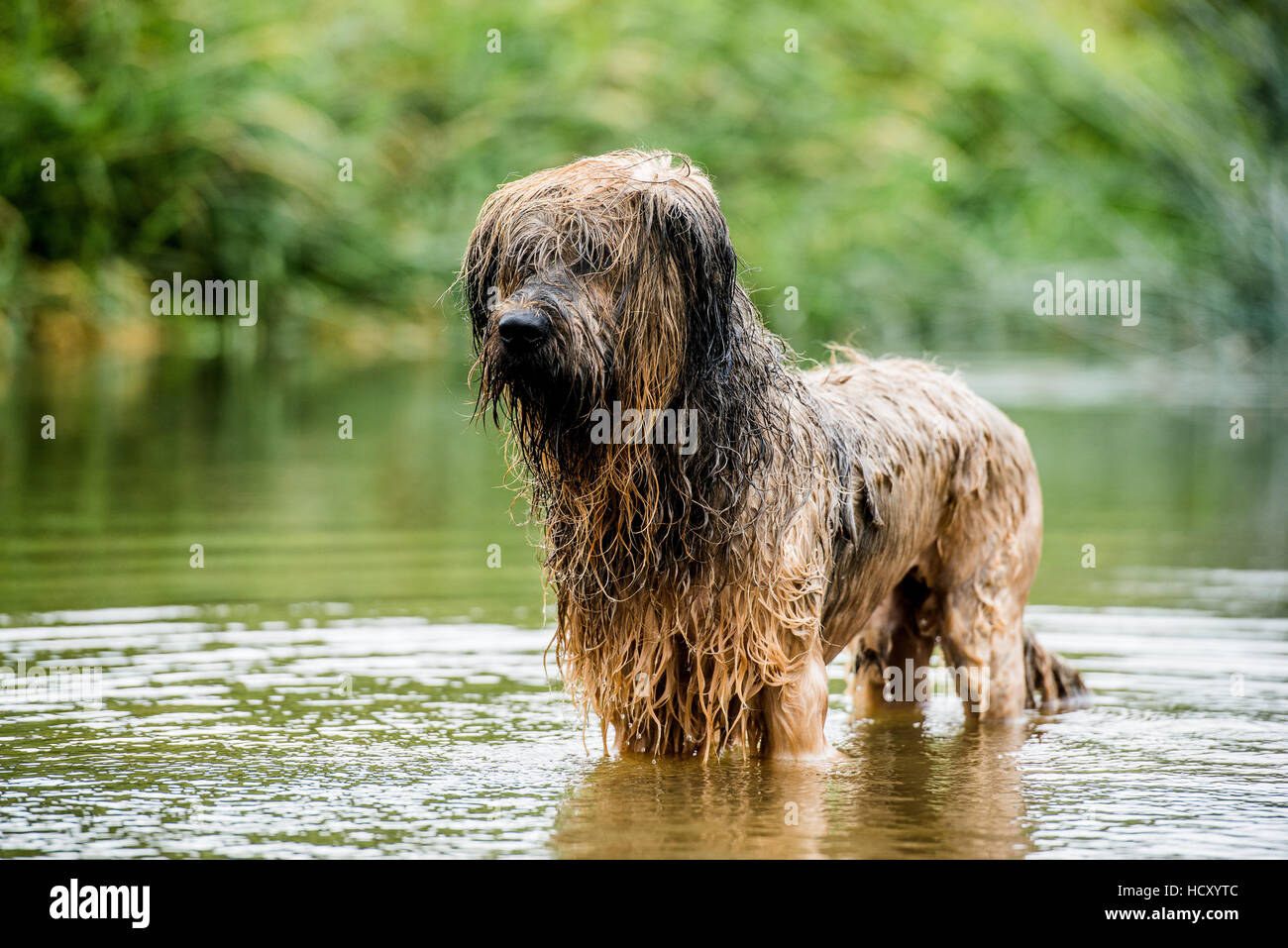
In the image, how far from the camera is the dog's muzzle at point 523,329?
5633 mm

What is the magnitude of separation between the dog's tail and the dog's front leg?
183 centimetres

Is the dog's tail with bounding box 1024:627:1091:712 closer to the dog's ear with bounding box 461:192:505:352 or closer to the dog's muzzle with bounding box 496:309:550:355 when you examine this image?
the dog's ear with bounding box 461:192:505:352

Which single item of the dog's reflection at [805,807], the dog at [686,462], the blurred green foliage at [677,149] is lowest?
the dog's reflection at [805,807]

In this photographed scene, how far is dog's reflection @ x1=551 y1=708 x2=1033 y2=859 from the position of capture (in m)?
5.97

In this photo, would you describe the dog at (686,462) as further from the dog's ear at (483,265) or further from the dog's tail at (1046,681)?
the dog's tail at (1046,681)

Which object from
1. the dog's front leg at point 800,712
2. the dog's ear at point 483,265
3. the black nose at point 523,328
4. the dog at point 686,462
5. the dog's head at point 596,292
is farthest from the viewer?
the dog's front leg at point 800,712

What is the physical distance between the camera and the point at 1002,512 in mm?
8109

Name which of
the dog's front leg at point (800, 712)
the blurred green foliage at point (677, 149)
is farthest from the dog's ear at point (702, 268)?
the blurred green foliage at point (677, 149)

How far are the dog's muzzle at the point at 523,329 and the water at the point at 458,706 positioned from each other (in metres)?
1.66

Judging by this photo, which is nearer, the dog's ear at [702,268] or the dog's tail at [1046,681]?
the dog's ear at [702,268]

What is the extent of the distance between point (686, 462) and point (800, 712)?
1.20 meters

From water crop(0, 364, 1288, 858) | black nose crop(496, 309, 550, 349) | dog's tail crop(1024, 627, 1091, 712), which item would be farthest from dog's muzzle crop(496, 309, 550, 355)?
dog's tail crop(1024, 627, 1091, 712)

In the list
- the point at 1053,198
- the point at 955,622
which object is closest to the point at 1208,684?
the point at 955,622

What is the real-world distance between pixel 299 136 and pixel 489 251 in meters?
26.6
